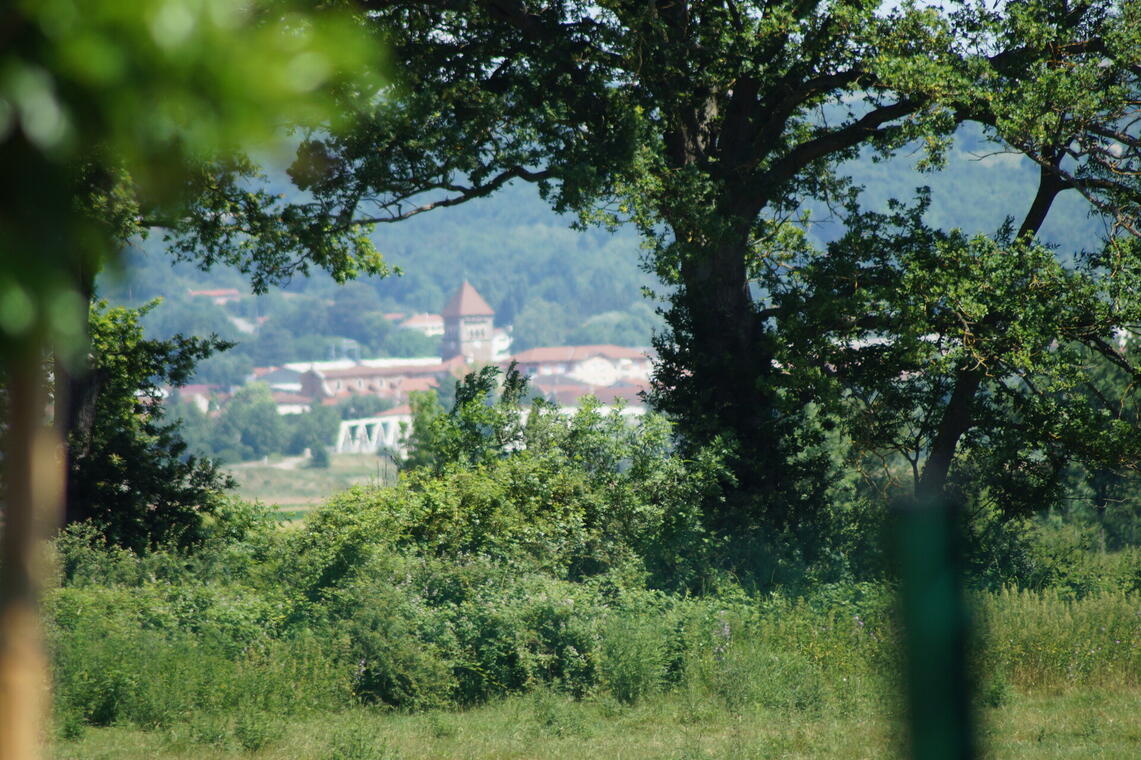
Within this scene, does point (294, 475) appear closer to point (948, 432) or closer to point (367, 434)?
point (367, 434)

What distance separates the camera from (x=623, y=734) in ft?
25.7

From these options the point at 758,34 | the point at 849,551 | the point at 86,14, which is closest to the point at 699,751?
the point at 86,14

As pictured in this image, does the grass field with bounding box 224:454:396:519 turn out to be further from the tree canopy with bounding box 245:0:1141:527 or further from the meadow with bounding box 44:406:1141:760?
the meadow with bounding box 44:406:1141:760

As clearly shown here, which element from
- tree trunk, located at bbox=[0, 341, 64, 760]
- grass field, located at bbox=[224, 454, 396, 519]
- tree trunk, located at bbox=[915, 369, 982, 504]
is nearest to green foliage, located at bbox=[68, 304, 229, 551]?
tree trunk, located at bbox=[915, 369, 982, 504]

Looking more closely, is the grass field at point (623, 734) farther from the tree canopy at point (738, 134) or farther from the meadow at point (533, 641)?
the tree canopy at point (738, 134)

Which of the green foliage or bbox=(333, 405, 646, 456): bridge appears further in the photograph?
bbox=(333, 405, 646, 456): bridge

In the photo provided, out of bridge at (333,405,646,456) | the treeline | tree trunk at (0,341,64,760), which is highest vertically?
bridge at (333,405,646,456)

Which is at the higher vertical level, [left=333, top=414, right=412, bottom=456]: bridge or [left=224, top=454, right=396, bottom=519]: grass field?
[left=333, top=414, right=412, bottom=456]: bridge

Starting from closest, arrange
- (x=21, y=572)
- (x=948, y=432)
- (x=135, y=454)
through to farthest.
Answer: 1. (x=21, y=572)
2. (x=948, y=432)
3. (x=135, y=454)

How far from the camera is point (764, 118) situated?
1656cm

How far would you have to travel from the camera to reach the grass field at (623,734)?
23.3 ft

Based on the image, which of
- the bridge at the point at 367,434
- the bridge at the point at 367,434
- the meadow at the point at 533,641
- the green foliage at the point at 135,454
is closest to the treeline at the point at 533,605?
the meadow at the point at 533,641

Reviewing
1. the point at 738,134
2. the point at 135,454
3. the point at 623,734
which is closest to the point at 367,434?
the point at 135,454

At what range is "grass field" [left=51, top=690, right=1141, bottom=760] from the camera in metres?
7.09
